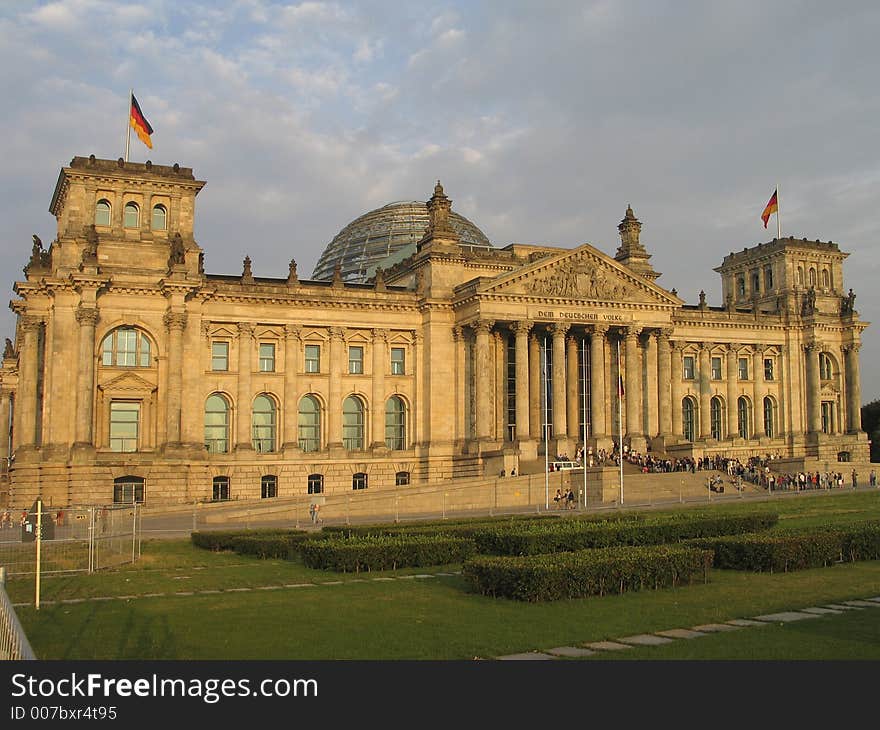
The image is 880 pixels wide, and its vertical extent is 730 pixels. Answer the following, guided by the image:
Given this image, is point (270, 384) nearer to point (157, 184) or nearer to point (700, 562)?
point (157, 184)

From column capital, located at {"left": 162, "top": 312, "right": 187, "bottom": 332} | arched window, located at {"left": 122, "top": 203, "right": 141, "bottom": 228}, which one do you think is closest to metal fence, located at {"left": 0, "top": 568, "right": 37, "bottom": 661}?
column capital, located at {"left": 162, "top": 312, "right": 187, "bottom": 332}

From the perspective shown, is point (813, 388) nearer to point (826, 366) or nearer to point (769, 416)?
point (826, 366)

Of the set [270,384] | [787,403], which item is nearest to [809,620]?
[270,384]

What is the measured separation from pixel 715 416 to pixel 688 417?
360 centimetres

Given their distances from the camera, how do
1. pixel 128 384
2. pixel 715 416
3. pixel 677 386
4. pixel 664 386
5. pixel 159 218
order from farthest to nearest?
pixel 715 416 → pixel 677 386 → pixel 664 386 → pixel 159 218 → pixel 128 384

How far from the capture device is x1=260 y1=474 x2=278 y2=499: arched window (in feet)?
261

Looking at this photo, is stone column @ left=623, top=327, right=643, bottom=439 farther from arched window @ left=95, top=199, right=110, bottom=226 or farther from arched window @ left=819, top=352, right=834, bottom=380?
arched window @ left=95, top=199, right=110, bottom=226

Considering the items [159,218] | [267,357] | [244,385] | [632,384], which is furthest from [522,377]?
[159,218]

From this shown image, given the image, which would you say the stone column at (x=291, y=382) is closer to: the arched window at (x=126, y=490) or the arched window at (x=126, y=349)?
the arched window at (x=126, y=349)

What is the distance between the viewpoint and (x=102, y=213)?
76688 millimetres

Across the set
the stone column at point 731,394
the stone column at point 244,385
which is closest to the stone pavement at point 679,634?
the stone column at point 244,385

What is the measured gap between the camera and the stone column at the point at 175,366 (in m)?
74.8
